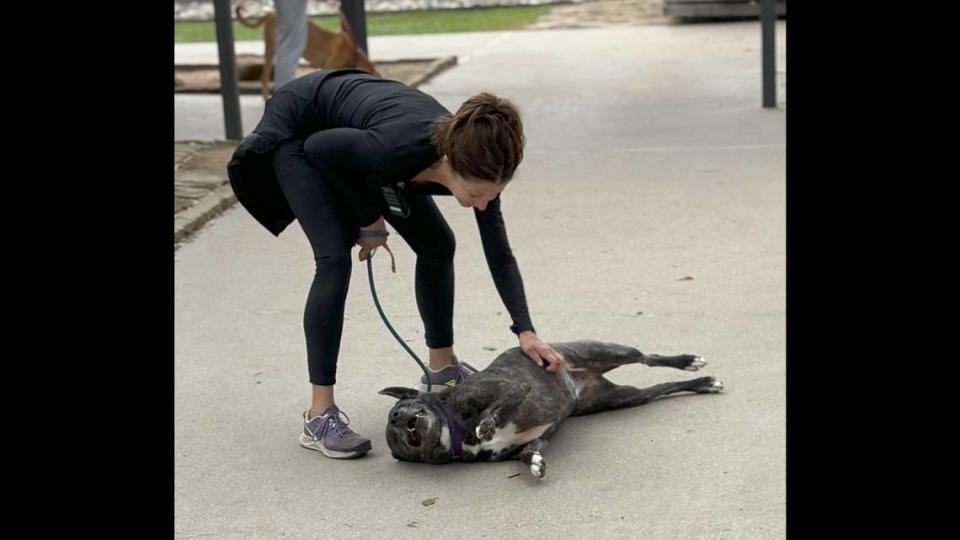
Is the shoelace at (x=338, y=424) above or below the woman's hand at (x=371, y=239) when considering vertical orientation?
below

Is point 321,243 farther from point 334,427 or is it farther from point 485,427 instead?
point 485,427

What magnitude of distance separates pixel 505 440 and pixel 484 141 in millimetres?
975

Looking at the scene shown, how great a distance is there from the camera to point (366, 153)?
13.5 ft

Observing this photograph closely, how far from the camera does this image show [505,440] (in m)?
4.31

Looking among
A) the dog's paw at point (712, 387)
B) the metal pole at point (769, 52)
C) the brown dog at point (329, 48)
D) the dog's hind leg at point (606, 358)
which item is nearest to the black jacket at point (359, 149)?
the dog's hind leg at point (606, 358)

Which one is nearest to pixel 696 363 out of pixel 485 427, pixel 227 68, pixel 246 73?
pixel 485 427

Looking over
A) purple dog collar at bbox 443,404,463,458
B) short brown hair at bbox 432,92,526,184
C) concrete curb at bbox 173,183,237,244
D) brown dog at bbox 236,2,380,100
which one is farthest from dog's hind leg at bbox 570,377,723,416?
brown dog at bbox 236,2,380,100

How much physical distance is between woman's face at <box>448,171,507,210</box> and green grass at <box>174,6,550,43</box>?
14708 millimetres

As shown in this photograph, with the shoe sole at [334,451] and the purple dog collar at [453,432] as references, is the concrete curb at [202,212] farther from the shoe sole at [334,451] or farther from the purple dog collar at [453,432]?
the purple dog collar at [453,432]

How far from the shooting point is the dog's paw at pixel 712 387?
490cm

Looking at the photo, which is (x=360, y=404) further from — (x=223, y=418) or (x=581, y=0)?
(x=581, y=0)
